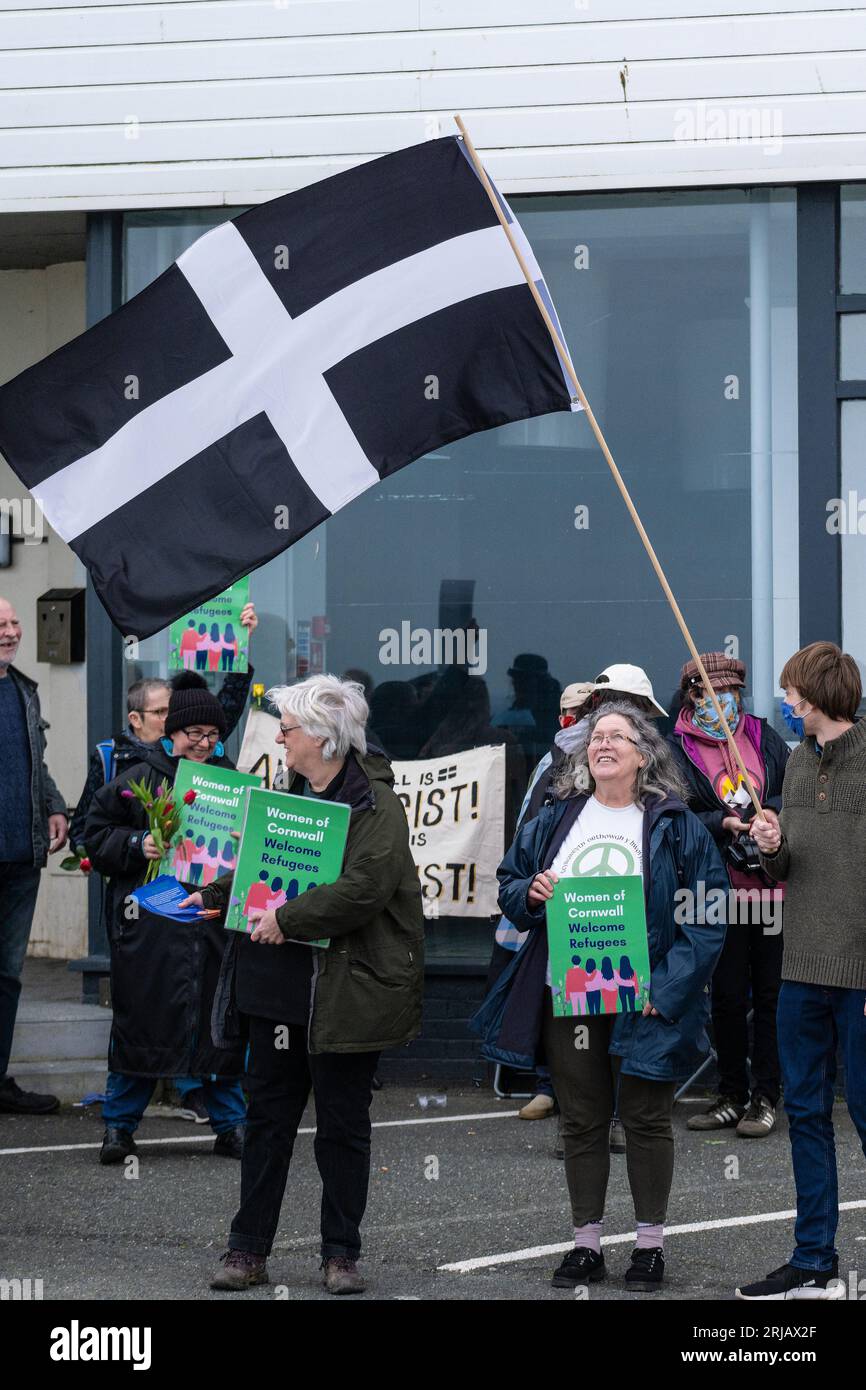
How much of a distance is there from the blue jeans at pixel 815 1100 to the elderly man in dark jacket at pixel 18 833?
159 inches

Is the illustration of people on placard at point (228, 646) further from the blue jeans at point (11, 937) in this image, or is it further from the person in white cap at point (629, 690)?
the person in white cap at point (629, 690)

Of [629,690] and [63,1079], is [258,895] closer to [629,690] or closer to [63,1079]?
[629,690]

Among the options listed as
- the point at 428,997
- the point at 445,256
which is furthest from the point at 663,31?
the point at 428,997

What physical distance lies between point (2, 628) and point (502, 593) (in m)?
2.57

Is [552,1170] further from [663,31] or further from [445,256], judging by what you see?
[663,31]

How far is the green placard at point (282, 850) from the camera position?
5621 mm

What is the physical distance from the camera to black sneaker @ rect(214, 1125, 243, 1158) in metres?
7.62

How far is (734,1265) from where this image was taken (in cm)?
602

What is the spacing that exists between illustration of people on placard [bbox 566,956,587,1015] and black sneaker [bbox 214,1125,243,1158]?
2.47 metres

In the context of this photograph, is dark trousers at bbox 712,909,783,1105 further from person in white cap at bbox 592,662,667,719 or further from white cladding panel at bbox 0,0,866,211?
white cladding panel at bbox 0,0,866,211

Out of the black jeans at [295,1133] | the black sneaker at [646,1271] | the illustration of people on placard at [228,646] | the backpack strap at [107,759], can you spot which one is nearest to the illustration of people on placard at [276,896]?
the black jeans at [295,1133]

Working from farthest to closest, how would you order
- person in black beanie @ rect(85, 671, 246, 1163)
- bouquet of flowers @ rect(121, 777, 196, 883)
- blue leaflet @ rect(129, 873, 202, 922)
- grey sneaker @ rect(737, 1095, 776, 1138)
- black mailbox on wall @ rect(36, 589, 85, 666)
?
black mailbox on wall @ rect(36, 589, 85, 666)
grey sneaker @ rect(737, 1095, 776, 1138)
person in black beanie @ rect(85, 671, 246, 1163)
bouquet of flowers @ rect(121, 777, 196, 883)
blue leaflet @ rect(129, 873, 202, 922)

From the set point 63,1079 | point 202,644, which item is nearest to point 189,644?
point 202,644

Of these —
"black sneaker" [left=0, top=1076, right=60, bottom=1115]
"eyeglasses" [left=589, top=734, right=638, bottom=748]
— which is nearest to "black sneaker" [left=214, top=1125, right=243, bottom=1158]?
"black sneaker" [left=0, top=1076, right=60, bottom=1115]
